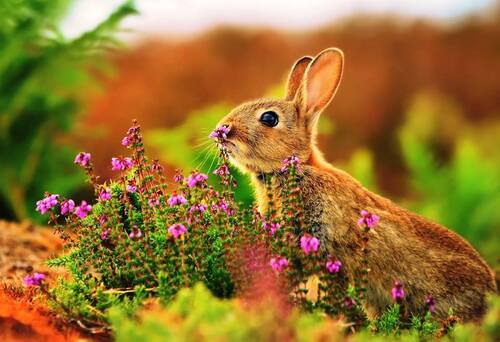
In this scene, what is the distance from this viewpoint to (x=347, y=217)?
4336mm

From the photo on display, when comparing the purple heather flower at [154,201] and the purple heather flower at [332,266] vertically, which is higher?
the purple heather flower at [154,201]

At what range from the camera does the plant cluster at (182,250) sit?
3578 millimetres

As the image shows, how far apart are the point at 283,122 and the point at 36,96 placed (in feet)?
14.9

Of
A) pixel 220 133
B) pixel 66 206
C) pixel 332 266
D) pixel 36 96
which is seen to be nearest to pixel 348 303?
pixel 332 266

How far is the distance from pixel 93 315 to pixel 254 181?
5.57 feet

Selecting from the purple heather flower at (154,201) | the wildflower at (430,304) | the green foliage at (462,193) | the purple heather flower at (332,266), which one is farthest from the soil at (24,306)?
the green foliage at (462,193)

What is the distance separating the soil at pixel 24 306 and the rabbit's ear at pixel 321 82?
6.15ft

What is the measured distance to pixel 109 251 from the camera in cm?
391

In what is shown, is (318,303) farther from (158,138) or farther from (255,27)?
(255,27)

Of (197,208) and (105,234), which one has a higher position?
(197,208)

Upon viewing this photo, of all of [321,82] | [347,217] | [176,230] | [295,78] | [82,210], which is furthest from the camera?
[295,78]

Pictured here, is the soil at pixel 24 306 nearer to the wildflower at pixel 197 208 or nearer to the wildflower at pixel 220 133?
the wildflower at pixel 197 208

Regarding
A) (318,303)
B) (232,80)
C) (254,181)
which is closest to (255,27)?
(232,80)

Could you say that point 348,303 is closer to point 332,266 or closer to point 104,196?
point 332,266
